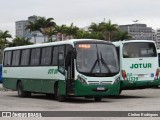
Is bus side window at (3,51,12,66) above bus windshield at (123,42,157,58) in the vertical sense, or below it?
below

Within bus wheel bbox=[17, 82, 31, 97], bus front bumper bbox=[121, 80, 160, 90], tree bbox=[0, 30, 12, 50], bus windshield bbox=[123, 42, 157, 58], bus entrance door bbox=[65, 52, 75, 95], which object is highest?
tree bbox=[0, 30, 12, 50]

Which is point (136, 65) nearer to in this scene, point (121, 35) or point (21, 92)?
point (21, 92)

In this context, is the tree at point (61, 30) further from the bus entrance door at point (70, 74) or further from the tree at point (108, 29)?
the bus entrance door at point (70, 74)

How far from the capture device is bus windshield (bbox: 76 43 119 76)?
2140cm

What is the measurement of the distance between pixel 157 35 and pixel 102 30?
29.7m

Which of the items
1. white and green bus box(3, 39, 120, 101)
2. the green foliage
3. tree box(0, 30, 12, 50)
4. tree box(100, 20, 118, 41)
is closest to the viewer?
white and green bus box(3, 39, 120, 101)

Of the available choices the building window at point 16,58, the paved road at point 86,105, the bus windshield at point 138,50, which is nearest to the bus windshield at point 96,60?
the paved road at point 86,105

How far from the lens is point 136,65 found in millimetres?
24531

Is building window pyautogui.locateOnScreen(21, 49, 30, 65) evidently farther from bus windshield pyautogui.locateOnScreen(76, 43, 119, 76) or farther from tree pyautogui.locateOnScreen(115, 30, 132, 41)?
tree pyautogui.locateOnScreen(115, 30, 132, 41)

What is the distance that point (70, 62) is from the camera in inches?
854

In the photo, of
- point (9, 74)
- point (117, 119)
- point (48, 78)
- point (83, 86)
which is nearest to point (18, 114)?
point (117, 119)

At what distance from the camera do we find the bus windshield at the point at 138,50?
2454cm

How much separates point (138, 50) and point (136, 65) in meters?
0.81

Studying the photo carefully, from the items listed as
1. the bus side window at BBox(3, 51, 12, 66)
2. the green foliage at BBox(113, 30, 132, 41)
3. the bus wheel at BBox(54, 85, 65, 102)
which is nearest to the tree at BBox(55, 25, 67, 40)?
the green foliage at BBox(113, 30, 132, 41)
